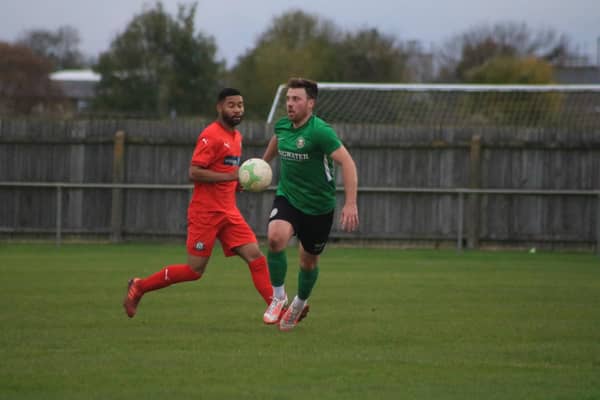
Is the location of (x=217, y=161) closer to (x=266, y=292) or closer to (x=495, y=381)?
(x=266, y=292)

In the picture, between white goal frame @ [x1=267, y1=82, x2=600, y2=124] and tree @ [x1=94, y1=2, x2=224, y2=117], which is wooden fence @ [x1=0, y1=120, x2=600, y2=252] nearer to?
white goal frame @ [x1=267, y1=82, x2=600, y2=124]

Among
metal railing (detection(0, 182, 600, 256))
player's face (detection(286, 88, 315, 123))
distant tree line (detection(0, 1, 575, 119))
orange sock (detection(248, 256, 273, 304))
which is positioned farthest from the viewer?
distant tree line (detection(0, 1, 575, 119))

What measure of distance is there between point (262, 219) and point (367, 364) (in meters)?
14.5

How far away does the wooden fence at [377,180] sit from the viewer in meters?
22.0

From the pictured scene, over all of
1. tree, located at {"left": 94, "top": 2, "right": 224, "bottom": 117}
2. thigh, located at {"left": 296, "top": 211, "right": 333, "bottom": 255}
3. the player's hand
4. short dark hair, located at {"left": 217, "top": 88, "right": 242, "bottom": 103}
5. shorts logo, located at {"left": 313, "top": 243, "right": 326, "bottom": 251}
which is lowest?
shorts logo, located at {"left": 313, "top": 243, "right": 326, "bottom": 251}

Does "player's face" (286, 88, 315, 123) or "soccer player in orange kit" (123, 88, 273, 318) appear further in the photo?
"soccer player in orange kit" (123, 88, 273, 318)

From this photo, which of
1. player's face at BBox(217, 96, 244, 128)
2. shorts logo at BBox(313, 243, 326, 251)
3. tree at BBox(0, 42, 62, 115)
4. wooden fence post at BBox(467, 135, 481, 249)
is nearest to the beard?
player's face at BBox(217, 96, 244, 128)

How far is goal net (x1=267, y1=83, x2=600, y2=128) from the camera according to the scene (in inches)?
1003

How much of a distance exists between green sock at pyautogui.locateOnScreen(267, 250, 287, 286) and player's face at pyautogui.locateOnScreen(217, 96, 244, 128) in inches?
50.0

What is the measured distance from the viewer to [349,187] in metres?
9.55

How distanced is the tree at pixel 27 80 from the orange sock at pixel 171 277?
61977 mm

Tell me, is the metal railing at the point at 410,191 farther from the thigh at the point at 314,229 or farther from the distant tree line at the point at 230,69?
the distant tree line at the point at 230,69

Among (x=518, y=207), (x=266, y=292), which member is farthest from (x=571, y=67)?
(x=266, y=292)

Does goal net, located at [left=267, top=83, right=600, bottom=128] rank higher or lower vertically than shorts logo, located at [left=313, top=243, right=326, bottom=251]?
higher
